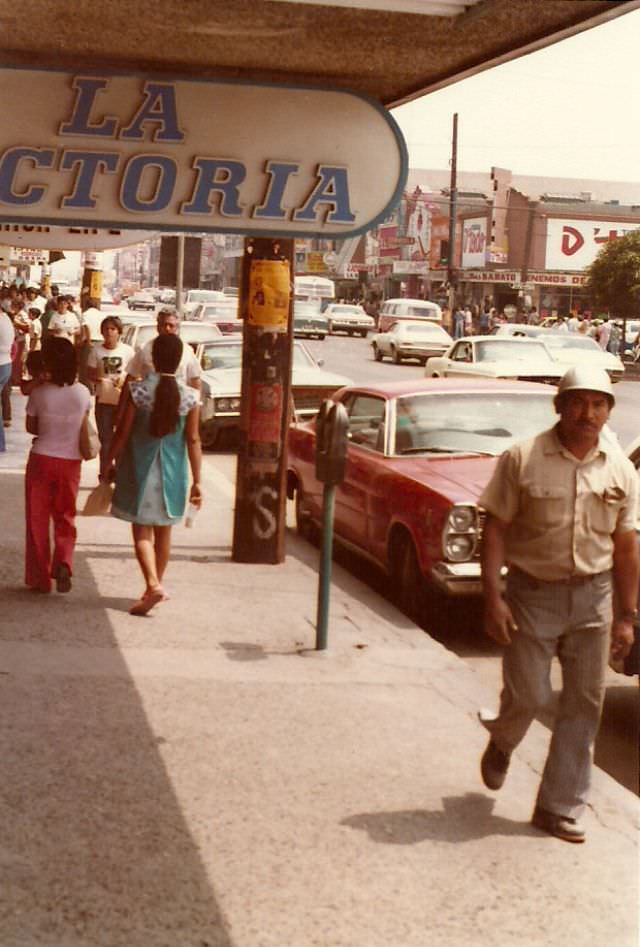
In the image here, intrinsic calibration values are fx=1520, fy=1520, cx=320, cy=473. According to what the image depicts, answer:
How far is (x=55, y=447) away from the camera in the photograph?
30.6 ft

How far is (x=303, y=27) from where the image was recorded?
6.90 metres

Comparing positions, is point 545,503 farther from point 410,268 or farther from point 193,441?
point 410,268

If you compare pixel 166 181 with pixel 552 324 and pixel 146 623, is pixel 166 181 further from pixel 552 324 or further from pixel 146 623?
pixel 552 324

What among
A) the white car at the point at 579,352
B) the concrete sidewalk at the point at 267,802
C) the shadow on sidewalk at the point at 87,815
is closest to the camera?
the shadow on sidewalk at the point at 87,815

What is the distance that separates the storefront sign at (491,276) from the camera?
243ft

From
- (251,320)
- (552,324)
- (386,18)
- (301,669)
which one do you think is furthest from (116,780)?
(552,324)

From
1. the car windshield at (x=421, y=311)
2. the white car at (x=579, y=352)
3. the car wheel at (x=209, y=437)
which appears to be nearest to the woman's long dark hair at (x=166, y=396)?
the car wheel at (x=209, y=437)

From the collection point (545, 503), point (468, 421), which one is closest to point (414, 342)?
point (468, 421)

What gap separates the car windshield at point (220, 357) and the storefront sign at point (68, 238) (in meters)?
8.36

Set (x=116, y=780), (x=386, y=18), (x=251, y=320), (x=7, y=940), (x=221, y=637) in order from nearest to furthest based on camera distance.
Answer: (x=7, y=940) < (x=116, y=780) < (x=386, y=18) < (x=221, y=637) < (x=251, y=320)

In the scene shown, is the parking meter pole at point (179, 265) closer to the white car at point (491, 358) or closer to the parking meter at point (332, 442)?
the white car at point (491, 358)

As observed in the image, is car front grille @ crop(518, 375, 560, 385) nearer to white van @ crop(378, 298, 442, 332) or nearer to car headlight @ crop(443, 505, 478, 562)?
car headlight @ crop(443, 505, 478, 562)

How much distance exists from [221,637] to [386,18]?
3.73 metres

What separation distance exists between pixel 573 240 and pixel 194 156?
68.9 meters
